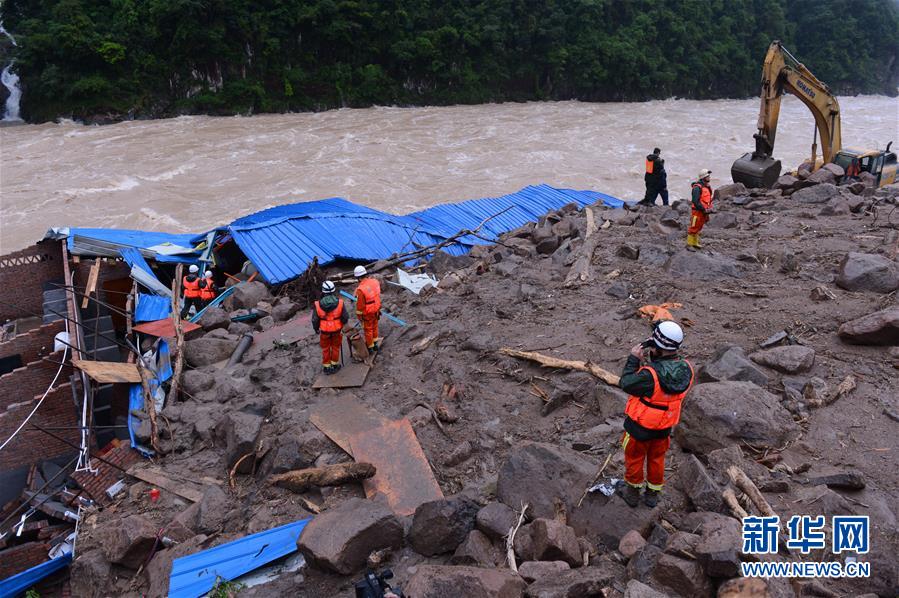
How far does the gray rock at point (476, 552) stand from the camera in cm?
383

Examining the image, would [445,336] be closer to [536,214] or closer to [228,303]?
[228,303]

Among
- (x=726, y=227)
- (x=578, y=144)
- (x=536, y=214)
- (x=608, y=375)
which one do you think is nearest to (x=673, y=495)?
(x=608, y=375)

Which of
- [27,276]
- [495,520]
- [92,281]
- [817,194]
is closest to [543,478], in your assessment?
[495,520]

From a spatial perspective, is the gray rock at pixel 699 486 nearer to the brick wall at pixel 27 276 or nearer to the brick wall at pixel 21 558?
the brick wall at pixel 21 558

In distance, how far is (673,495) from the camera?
412 cm

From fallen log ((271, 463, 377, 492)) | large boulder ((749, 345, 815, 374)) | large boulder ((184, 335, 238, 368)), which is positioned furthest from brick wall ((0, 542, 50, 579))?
large boulder ((749, 345, 815, 374))

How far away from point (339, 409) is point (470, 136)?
71.8ft

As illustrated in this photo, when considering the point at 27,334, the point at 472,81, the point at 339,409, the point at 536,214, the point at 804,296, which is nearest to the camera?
the point at 339,409

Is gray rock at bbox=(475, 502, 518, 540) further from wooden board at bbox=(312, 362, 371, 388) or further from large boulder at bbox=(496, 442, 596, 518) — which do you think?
wooden board at bbox=(312, 362, 371, 388)

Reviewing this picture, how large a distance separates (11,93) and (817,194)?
33914mm

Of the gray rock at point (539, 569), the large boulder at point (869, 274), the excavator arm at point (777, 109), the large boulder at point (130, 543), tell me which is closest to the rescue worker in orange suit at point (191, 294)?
the large boulder at point (130, 543)

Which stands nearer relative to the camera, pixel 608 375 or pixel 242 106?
pixel 608 375

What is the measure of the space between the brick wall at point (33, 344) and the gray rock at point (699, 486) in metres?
8.48

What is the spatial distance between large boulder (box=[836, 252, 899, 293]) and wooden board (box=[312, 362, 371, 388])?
5.65 m
